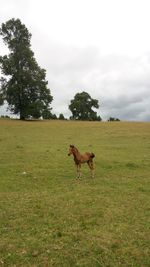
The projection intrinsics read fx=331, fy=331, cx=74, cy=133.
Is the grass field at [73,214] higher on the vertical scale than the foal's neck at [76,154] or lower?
lower

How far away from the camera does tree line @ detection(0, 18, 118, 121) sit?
198 ft

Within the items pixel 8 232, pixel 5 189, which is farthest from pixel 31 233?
pixel 5 189

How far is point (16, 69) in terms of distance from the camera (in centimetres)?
6147

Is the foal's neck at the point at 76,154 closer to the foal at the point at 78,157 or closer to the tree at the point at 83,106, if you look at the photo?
the foal at the point at 78,157

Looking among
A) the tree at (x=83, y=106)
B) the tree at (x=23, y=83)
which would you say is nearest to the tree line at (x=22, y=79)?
the tree at (x=23, y=83)

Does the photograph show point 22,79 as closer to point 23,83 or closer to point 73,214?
point 23,83

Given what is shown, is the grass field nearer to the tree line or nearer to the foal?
the foal

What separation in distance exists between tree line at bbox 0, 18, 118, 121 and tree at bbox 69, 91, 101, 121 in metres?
33.9

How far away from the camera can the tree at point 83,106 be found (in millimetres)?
95562

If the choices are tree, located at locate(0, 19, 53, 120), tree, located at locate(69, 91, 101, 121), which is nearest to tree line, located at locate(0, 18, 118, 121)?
tree, located at locate(0, 19, 53, 120)

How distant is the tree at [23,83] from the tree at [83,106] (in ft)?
112

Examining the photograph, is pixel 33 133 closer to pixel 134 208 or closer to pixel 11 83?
pixel 11 83

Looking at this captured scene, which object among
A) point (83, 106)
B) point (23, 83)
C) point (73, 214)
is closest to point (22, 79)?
point (23, 83)

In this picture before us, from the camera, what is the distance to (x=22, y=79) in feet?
199
